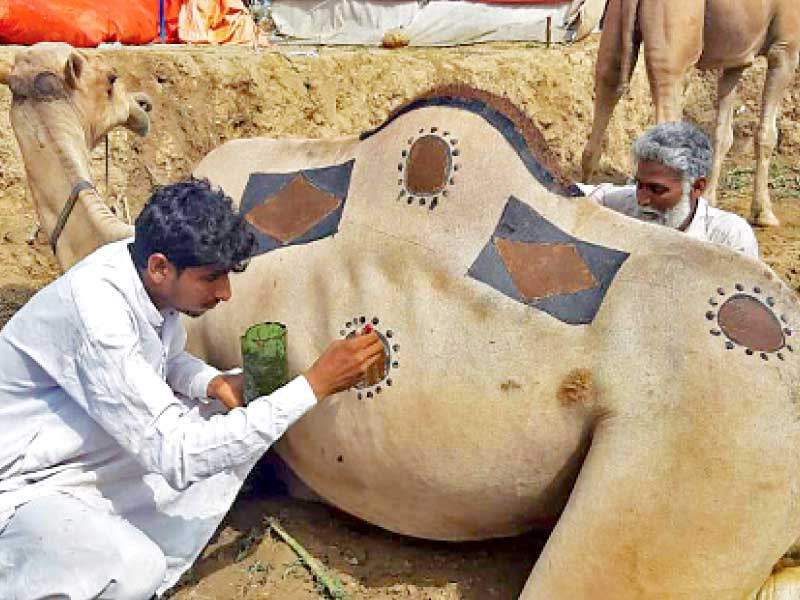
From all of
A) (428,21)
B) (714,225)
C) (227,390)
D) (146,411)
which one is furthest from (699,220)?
(428,21)

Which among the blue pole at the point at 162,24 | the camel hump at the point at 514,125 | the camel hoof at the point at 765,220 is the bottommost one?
the camel hoof at the point at 765,220

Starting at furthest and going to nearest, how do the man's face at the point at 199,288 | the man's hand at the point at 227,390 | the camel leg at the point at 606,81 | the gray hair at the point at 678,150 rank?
the camel leg at the point at 606,81, the gray hair at the point at 678,150, the man's hand at the point at 227,390, the man's face at the point at 199,288

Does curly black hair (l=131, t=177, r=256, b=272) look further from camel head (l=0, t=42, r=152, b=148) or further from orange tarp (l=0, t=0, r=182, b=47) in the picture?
orange tarp (l=0, t=0, r=182, b=47)

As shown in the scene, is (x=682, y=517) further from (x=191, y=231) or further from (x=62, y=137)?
(x=62, y=137)

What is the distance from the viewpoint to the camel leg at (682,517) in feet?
8.29

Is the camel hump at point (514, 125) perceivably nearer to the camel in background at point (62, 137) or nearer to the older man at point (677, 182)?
the older man at point (677, 182)

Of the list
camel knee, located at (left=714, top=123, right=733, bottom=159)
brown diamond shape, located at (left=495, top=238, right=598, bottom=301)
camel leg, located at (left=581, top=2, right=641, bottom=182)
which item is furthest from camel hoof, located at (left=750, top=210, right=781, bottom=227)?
brown diamond shape, located at (left=495, top=238, right=598, bottom=301)

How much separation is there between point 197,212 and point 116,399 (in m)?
0.48

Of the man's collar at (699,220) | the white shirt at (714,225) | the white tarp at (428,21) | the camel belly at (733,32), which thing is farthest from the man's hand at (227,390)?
the white tarp at (428,21)

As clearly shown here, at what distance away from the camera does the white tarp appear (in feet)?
36.4

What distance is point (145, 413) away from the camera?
246cm

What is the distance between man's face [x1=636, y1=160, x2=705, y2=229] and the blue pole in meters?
6.46

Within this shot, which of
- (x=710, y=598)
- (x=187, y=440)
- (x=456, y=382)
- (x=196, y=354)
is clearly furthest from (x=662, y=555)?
(x=196, y=354)

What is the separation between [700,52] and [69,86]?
4.19m
